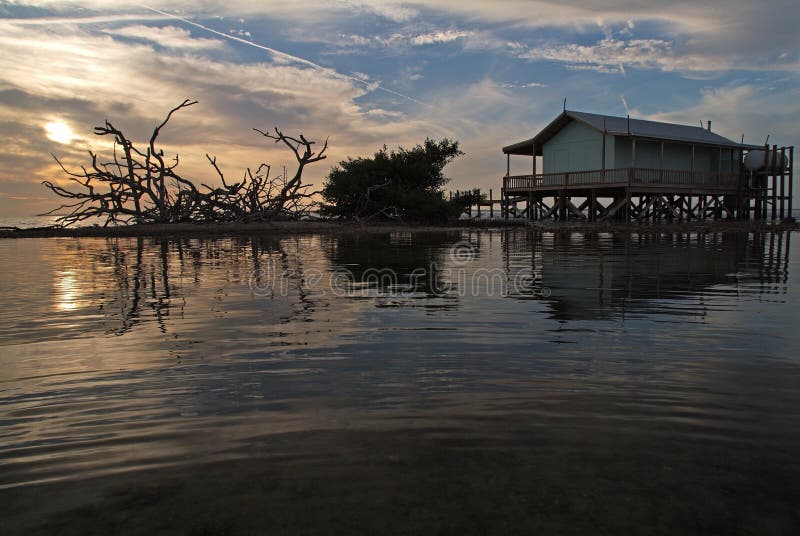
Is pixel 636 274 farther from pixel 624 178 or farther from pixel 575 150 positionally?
pixel 575 150

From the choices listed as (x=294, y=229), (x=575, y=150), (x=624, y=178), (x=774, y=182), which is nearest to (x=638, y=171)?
(x=624, y=178)

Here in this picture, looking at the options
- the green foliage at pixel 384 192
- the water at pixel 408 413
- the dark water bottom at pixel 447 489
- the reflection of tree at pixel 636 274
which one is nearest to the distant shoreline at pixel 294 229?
the green foliage at pixel 384 192

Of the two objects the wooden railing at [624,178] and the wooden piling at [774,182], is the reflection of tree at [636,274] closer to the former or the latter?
the wooden railing at [624,178]

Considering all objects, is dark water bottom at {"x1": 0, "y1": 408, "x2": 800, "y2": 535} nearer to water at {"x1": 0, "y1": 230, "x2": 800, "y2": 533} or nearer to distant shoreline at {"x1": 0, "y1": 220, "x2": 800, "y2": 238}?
water at {"x1": 0, "y1": 230, "x2": 800, "y2": 533}

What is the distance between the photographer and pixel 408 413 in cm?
303

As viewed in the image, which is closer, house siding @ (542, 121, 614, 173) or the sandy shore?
the sandy shore

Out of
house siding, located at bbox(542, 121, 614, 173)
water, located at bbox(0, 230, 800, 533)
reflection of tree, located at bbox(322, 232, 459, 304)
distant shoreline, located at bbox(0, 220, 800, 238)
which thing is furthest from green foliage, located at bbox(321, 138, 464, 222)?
water, located at bbox(0, 230, 800, 533)

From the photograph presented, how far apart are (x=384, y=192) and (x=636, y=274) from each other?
75.9 feet

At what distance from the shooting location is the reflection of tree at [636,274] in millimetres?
6466

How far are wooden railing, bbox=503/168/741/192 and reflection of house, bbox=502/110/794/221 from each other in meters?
0.05

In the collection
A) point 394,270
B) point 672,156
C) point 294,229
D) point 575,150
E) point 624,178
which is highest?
point 575,150

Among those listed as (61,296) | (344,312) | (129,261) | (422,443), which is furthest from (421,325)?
(129,261)

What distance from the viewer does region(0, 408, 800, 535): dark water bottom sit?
201 centimetres

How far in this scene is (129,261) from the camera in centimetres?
Result: 1232
